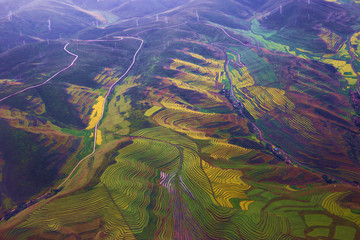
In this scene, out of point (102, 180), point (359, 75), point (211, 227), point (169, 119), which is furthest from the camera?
point (359, 75)

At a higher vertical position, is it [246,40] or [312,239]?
[246,40]

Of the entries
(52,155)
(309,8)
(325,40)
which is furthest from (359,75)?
(52,155)

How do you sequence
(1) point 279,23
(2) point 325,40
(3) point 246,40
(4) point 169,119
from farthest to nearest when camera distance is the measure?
1. (1) point 279,23
2. (3) point 246,40
3. (2) point 325,40
4. (4) point 169,119

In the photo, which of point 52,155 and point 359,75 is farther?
point 359,75

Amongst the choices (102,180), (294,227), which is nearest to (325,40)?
(294,227)

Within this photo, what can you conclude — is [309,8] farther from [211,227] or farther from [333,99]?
[211,227]

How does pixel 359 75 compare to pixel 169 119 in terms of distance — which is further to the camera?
pixel 359 75

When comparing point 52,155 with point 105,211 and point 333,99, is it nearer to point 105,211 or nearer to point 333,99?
point 105,211

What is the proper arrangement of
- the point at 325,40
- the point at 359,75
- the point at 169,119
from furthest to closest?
the point at 325,40
the point at 359,75
the point at 169,119

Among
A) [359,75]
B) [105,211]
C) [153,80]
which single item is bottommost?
[105,211]
